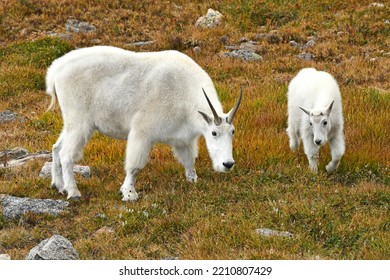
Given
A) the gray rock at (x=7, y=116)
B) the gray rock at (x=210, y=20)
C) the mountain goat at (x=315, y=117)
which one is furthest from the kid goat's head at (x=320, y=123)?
the gray rock at (x=210, y=20)

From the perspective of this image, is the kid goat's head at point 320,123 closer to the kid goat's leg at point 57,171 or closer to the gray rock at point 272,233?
the gray rock at point 272,233

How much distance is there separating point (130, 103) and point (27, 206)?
6.25 feet

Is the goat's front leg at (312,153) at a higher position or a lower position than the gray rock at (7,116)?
higher

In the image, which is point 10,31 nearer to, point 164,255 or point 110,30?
point 110,30

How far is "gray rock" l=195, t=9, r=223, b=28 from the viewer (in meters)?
21.0

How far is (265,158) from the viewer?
945cm

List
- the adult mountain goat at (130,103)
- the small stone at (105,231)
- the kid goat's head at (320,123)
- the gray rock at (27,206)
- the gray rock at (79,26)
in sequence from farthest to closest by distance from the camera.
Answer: the gray rock at (79,26), the kid goat's head at (320,123), the adult mountain goat at (130,103), the gray rock at (27,206), the small stone at (105,231)

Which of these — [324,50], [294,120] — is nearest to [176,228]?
[294,120]

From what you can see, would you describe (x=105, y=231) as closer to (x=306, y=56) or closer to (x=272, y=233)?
(x=272, y=233)

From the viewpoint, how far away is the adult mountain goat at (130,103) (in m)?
8.39

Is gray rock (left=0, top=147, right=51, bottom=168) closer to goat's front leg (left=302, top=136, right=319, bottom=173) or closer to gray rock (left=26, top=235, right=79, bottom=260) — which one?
gray rock (left=26, top=235, right=79, bottom=260)

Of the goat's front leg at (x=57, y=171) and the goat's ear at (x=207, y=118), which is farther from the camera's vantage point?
the goat's front leg at (x=57, y=171)

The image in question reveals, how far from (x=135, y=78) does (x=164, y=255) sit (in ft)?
9.35

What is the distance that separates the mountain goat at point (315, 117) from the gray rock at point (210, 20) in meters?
10.3
